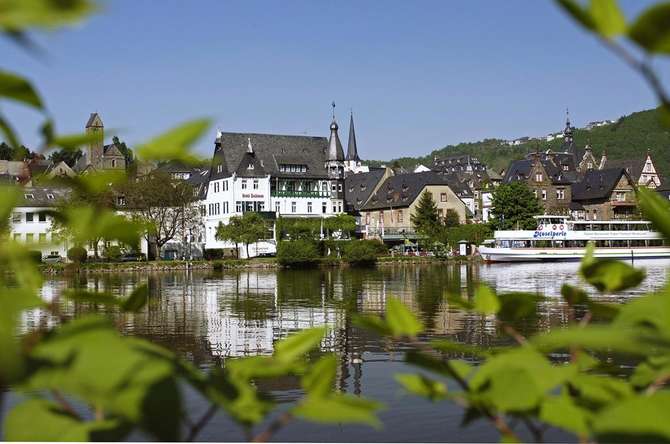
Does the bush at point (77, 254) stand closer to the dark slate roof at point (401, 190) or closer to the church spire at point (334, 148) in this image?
the church spire at point (334, 148)

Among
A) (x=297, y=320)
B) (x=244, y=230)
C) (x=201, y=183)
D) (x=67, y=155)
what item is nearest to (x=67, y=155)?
(x=67, y=155)

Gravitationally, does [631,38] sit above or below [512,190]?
below

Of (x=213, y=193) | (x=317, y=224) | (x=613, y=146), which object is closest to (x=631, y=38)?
(x=317, y=224)

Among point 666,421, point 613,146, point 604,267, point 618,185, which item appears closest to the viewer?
point 666,421

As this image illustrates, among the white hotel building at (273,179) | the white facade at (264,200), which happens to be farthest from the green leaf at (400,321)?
the white hotel building at (273,179)

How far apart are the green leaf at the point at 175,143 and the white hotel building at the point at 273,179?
7285 centimetres

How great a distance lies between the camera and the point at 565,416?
869mm

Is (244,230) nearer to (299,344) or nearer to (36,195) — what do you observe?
(36,195)

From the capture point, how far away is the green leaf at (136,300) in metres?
1.06

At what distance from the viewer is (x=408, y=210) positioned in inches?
3219

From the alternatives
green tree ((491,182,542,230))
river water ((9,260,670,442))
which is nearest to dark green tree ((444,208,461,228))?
green tree ((491,182,542,230))

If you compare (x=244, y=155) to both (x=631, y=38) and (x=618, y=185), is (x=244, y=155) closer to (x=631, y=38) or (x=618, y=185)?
(x=618, y=185)

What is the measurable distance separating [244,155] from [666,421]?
3020 inches

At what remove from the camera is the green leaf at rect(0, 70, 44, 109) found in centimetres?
76
